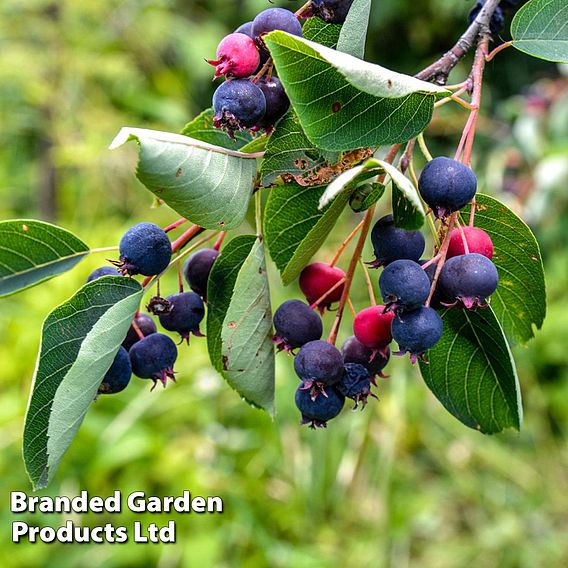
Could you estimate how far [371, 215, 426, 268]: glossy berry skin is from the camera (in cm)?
45

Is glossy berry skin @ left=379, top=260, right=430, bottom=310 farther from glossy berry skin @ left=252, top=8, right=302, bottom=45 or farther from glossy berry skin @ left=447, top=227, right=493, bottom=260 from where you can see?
glossy berry skin @ left=252, top=8, right=302, bottom=45

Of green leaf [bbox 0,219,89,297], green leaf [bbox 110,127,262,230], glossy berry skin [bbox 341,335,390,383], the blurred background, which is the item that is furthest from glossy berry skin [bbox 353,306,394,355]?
the blurred background

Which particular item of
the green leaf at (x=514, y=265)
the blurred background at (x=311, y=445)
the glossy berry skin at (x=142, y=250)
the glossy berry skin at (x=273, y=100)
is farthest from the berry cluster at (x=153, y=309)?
the blurred background at (x=311, y=445)

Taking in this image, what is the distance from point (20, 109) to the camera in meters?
3.26

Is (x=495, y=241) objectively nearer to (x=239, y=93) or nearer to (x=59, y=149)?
(x=239, y=93)

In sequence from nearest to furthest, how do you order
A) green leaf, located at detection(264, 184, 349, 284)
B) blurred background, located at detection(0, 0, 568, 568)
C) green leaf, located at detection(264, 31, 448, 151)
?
green leaf, located at detection(264, 31, 448, 151) → green leaf, located at detection(264, 184, 349, 284) → blurred background, located at detection(0, 0, 568, 568)

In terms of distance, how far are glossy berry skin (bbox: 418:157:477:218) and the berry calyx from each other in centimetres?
14

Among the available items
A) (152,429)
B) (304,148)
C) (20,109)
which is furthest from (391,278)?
(20,109)

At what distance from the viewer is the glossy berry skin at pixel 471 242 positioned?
470 mm

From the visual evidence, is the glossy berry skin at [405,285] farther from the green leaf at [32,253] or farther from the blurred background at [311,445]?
the blurred background at [311,445]

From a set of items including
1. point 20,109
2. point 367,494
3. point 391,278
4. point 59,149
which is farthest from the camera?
point 20,109

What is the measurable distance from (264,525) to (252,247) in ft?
4.65

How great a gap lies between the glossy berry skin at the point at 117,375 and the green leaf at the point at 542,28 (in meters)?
0.39

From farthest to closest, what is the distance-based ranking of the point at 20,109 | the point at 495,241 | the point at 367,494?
the point at 20,109 < the point at 367,494 < the point at 495,241
